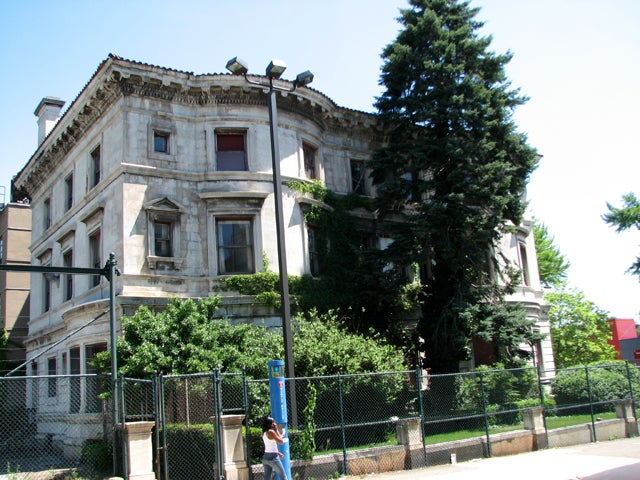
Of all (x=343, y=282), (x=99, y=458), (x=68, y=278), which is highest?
(x=68, y=278)

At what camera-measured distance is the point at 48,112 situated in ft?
102

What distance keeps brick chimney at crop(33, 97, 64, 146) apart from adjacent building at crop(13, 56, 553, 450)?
20.5ft

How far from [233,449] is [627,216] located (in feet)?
98.7

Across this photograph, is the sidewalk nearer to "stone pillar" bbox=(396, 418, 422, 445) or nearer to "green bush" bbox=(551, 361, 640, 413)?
"stone pillar" bbox=(396, 418, 422, 445)

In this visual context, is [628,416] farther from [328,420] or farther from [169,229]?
[169,229]

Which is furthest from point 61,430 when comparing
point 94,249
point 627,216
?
point 627,216

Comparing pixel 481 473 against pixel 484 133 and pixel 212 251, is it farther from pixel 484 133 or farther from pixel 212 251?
pixel 484 133

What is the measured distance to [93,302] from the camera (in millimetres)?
20781

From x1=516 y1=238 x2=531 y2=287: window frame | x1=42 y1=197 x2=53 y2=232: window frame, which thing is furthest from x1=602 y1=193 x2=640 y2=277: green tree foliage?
x1=42 y1=197 x2=53 y2=232: window frame

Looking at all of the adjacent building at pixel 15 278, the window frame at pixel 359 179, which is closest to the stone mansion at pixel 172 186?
the window frame at pixel 359 179

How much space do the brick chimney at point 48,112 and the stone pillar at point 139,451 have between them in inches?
888

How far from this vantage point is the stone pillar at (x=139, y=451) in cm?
1248

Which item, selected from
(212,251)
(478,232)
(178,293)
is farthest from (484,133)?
(178,293)

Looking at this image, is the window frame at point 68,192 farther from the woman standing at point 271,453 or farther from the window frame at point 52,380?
the woman standing at point 271,453
